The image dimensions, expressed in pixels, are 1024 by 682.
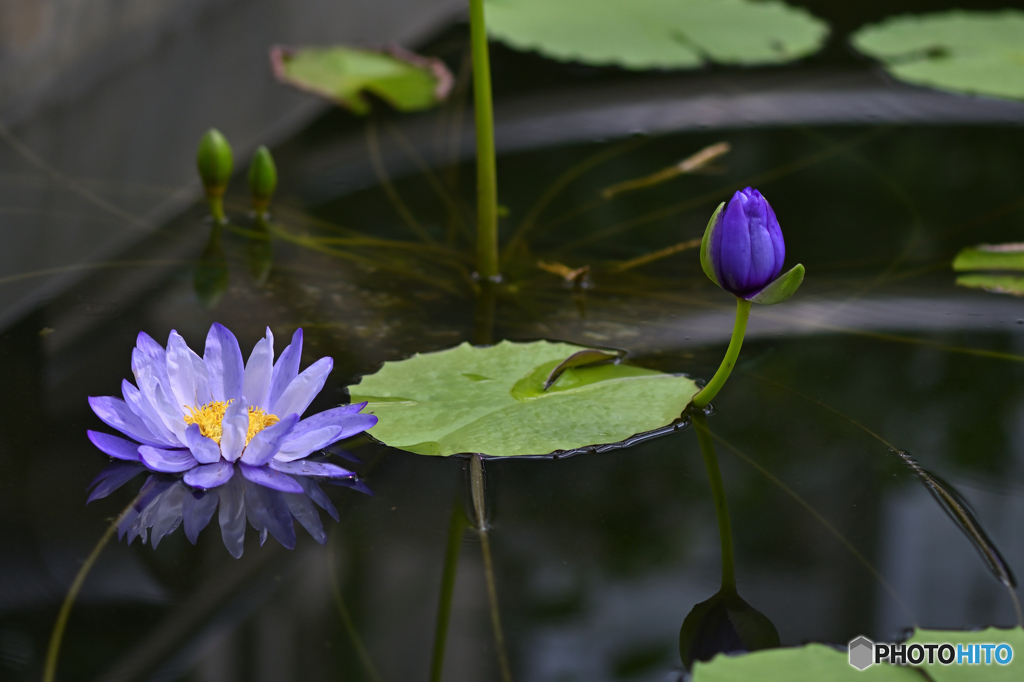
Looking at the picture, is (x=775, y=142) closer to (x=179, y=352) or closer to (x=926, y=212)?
(x=926, y=212)

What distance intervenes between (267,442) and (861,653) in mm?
603

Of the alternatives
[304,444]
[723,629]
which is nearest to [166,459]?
[304,444]

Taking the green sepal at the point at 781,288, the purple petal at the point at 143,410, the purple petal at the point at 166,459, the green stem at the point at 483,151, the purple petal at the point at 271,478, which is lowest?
the purple petal at the point at 271,478

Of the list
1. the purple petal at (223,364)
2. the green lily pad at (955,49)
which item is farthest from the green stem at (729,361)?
the green lily pad at (955,49)

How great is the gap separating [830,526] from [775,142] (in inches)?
45.3

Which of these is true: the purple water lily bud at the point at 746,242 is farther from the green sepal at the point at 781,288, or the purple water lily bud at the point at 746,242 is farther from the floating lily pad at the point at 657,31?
the floating lily pad at the point at 657,31

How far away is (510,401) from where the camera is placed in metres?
1.05

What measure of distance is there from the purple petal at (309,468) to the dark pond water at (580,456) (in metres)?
0.02

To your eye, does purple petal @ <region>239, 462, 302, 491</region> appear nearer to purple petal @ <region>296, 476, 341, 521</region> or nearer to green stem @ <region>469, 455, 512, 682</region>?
purple petal @ <region>296, 476, 341, 521</region>

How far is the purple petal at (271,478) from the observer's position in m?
0.94

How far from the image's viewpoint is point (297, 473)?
96cm

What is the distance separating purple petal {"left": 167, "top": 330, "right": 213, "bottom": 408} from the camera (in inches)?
38.4

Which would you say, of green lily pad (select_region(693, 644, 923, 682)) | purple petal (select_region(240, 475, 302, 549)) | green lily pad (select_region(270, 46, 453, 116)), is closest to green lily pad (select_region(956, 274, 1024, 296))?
green lily pad (select_region(693, 644, 923, 682))

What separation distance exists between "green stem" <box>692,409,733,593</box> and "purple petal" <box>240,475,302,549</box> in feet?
1.44
